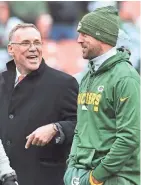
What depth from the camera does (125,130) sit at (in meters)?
5.00

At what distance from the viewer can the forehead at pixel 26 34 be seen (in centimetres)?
631

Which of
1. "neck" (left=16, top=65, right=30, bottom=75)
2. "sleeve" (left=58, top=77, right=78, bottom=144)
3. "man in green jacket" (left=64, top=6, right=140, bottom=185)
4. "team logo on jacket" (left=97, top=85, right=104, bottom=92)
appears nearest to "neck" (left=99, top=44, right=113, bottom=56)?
"man in green jacket" (left=64, top=6, right=140, bottom=185)

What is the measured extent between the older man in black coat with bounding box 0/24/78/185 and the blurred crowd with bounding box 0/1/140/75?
6.67 metres

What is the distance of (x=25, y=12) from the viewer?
13281mm

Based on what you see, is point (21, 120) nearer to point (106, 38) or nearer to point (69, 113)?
point (69, 113)

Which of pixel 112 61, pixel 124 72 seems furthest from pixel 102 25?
pixel 124 72

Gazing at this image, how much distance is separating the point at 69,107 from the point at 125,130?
4.11ft

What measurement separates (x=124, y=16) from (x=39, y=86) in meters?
6.90

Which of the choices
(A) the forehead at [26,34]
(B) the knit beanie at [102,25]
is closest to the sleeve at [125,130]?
(B) the knit beanie at [102,25]

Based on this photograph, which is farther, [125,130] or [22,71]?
[22,71]

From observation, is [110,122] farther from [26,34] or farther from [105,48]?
[26,34]

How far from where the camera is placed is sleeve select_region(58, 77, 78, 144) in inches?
241

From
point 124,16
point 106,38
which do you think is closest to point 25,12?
point 124,16

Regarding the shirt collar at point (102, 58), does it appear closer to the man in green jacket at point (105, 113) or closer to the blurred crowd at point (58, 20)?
the man in green jacket at point (105, 113)
